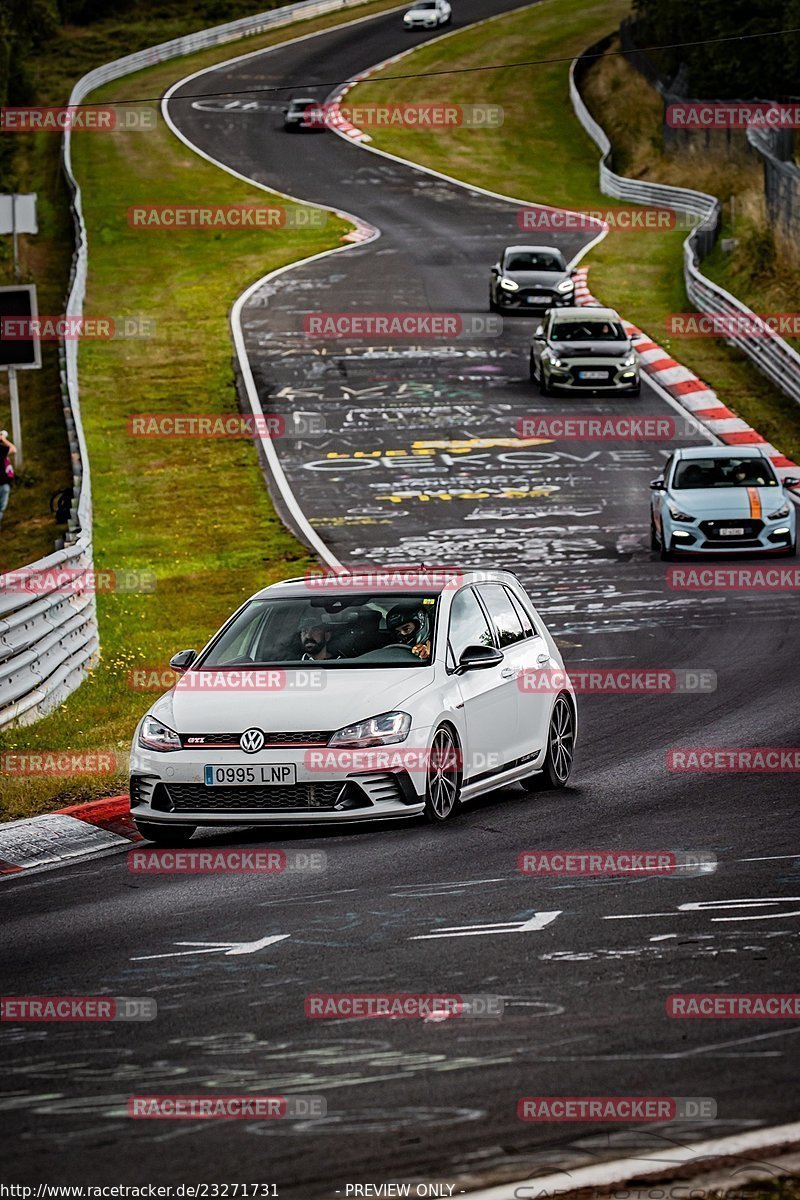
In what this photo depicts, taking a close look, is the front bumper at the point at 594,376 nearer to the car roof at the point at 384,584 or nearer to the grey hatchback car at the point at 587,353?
the grey hatchback car at the point at 587,353

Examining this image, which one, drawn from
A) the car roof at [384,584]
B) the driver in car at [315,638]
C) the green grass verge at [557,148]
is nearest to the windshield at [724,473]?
the green grass verge at [557,148]

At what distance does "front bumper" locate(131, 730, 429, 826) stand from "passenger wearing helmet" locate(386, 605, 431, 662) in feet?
3.07

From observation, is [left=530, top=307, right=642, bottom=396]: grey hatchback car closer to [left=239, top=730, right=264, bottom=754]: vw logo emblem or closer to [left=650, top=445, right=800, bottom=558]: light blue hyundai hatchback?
[left=650, top=445, right=800, bottom=558]: light blue hyundai hatchback

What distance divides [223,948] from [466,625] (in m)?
4.39

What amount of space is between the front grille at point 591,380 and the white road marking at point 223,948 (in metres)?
29.4

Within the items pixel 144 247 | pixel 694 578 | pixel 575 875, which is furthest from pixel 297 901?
pixel 144 247

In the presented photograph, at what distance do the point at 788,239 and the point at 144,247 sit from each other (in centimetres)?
1943

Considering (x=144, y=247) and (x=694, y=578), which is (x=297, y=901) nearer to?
(x=694, y=578)

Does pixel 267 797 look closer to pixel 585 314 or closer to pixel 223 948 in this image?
pixel 223 948

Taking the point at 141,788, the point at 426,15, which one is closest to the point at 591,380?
the point at 141,788

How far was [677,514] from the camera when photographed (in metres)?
25.8

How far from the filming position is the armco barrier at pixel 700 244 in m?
38.0

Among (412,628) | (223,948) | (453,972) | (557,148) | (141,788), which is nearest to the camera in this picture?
(453,972)

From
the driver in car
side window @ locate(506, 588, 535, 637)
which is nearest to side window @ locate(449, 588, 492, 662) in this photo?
side window @ locate(506, 588, 535, 637)
